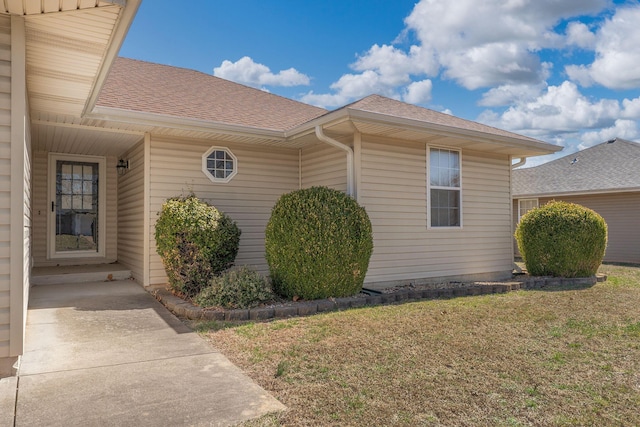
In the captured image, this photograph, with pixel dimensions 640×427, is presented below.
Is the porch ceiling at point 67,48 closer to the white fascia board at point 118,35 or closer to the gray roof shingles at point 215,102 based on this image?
the white fascia board at point 118,35

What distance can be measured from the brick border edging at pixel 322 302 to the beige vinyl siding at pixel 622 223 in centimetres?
698

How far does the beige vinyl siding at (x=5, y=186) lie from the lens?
3.21 m

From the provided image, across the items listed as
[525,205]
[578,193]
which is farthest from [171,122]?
[525,205]

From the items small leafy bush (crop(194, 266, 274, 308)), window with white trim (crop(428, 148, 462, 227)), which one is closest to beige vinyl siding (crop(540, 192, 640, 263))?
window with white trim (crop(428, 148, 462, 227))

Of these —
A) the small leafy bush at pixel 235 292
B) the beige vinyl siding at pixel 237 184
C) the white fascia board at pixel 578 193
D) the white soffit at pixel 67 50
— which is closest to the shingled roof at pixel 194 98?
the beige vinyl siding at pixel 237 184

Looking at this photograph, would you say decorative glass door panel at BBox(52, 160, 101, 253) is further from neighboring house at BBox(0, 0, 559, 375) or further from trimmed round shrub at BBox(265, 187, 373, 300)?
trimmed round shrub at BBox(265, 187, 373, 300)

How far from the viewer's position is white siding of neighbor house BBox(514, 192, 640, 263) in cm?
1300

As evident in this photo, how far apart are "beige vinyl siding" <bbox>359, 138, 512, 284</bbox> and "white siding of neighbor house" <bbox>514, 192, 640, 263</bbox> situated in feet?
22.8

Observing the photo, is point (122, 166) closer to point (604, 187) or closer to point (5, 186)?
point (5, 186)

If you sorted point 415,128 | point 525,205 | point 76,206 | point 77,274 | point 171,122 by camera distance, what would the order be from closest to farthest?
point 171,122 < point 415,128 < point 77,274 < point 76,206 < point 525,205

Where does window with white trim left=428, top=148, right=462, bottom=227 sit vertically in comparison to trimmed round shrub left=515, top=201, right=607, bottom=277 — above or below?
above

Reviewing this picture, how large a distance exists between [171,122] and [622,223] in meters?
13.8

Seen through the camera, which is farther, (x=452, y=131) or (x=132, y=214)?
(x=132, y=214)

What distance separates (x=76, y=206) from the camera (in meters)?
8.52
